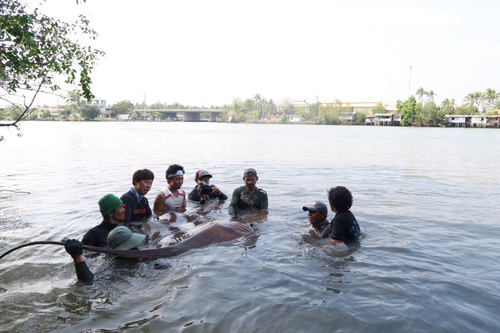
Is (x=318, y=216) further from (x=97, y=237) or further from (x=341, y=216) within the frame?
(x=97, y=237)

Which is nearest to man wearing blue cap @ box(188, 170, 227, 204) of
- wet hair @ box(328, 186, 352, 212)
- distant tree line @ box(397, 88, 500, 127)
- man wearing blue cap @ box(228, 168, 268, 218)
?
man wearing blue cap @ box(228, 168, 268, 218)

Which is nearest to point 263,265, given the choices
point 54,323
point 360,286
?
point 360,286

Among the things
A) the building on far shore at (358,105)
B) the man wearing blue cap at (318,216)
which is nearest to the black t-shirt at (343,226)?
the man wearing blue cap at (318,216)

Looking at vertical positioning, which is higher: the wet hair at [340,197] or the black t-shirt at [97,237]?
the wet hair at [340,197]

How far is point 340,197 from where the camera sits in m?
4.99

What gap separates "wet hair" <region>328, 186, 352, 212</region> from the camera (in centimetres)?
498

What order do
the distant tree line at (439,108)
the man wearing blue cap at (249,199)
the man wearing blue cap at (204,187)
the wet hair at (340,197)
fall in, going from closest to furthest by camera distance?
the wet hair at (340,197)
the man wearing blue cap at (249,199)
the man wearing blue cap at (204,187)
the distant tree line at (439,108)

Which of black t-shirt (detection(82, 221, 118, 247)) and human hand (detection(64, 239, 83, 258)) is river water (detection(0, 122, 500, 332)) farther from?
human hand (detection(64, 239, 83, 258))

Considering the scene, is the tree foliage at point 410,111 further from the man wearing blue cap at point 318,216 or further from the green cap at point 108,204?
the green cap at point 108,204

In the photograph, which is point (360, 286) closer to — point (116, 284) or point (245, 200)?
point (116, 284)

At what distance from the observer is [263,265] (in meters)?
4.78

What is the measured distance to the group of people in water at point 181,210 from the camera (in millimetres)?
4109

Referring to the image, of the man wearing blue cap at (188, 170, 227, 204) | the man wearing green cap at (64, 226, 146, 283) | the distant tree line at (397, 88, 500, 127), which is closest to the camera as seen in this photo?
the man wearing green cap at (64, 226, 146, 283)

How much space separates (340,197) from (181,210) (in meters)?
3.43
